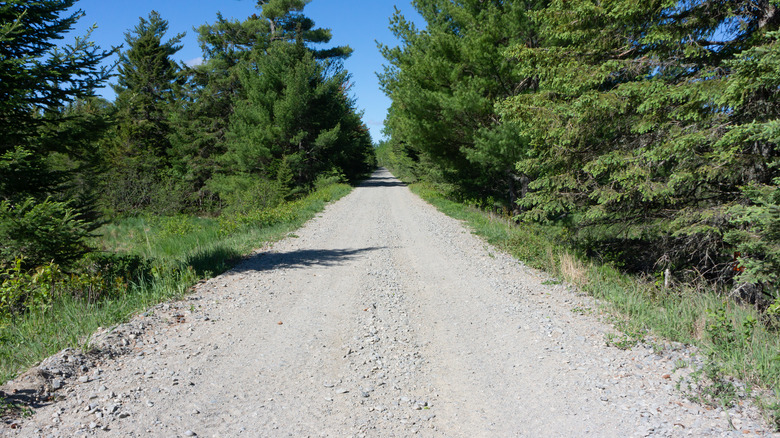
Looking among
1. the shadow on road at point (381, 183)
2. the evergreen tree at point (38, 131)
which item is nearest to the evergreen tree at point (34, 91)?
the evergreen tree at point (38, 131)

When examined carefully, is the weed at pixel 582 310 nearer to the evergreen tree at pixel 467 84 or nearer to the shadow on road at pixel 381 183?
the evergreen tree at pixel 467 84

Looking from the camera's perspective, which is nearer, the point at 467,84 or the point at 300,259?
the point at 300,259

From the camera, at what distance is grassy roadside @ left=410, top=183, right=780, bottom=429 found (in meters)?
3.48

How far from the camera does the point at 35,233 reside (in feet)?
19.2

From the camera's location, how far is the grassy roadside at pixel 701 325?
348 cm

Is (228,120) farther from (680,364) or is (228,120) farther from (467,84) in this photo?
(680,364)

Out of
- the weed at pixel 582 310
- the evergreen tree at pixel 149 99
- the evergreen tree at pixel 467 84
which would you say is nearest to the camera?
the weed at pixel 582 310

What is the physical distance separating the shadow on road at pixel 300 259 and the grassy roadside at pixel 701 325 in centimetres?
405

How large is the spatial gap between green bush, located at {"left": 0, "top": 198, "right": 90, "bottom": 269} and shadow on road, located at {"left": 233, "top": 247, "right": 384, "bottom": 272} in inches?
111

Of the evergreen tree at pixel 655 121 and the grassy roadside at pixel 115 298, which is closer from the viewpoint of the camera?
the grassy roadside at pixel 115 298

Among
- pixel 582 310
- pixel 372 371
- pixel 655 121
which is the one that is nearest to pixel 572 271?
pixel 582 310

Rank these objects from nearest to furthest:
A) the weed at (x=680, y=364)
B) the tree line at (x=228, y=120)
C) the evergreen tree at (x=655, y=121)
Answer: the weed at (x=680, y=364), the evergreen tree at (x=655, y=121), the tree line at (x=228, y=120)

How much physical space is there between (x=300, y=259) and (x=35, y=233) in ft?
15.0

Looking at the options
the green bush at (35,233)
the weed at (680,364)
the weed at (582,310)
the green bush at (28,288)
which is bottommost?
the weed at (582,310)
